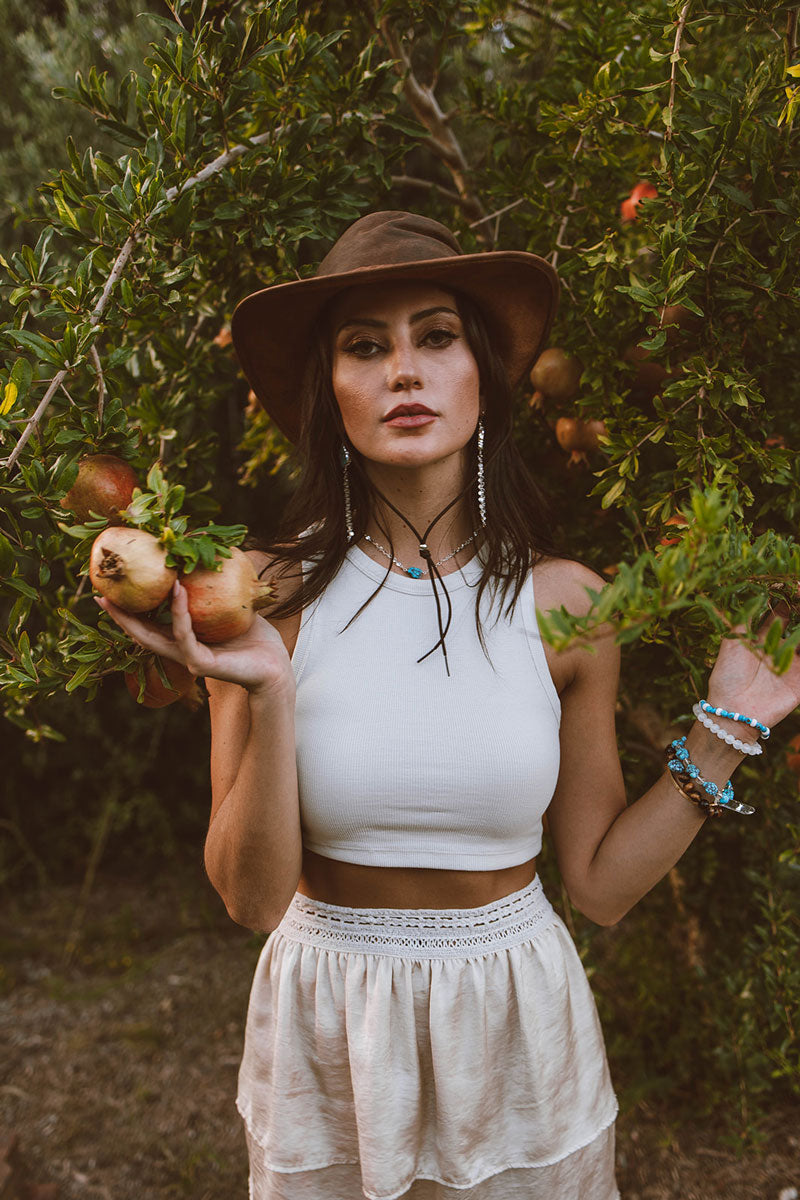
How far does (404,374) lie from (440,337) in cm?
17

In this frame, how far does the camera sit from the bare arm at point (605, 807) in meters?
1.65

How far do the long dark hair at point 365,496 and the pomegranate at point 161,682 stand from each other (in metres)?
0.30

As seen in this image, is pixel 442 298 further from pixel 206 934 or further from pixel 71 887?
pixel 71 887

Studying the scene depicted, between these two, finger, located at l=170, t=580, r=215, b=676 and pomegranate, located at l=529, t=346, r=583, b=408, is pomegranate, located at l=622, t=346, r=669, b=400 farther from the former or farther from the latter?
finger, located at l=170, t=580, r=215, b=676

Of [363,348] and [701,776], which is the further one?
[363,348]

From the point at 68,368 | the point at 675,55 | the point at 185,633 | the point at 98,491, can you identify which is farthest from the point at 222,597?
the point at 675,55

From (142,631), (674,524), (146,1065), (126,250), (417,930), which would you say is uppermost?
(126,250)

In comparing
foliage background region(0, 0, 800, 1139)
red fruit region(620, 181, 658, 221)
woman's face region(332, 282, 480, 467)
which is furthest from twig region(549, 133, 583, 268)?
woman's face region(332, 282, 480, 467)

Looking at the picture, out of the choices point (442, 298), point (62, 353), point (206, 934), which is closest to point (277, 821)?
point (62, 353)

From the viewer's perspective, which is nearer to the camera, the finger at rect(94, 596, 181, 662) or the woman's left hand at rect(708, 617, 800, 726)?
the finger at rect(94, 596, 181, 662)

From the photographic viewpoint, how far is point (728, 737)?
1.53m

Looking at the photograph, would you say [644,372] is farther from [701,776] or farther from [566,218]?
[701,776]

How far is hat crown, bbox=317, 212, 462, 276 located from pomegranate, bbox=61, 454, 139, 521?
0.55 meters

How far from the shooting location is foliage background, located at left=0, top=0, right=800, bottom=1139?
151 cm
